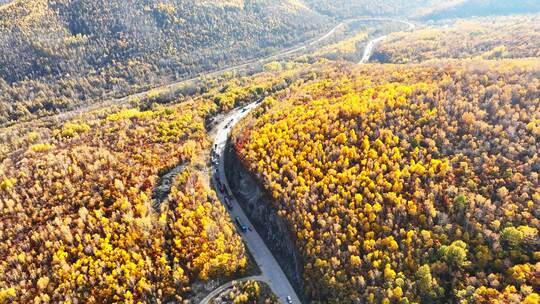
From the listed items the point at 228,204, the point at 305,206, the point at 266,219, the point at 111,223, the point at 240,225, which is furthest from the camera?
the point at 228,204

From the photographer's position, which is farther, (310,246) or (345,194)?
(345,194)

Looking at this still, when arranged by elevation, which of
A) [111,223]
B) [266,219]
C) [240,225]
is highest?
[111,223]

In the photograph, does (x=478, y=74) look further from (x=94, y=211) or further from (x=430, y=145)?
(x=94, y=211)

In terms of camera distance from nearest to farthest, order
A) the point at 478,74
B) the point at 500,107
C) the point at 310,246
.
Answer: the point at 310,246
the point at 500,107
the point at 478,74

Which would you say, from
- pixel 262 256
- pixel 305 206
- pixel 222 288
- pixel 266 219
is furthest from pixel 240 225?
pixel 222 288

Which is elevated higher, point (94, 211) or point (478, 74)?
point (478, 74)

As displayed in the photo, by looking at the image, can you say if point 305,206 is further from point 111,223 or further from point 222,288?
point 111,223

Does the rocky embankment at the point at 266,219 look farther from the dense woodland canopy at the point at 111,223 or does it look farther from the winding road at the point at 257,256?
the dense woodland canopy at the point at 111,223

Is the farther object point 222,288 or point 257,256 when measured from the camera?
point 257,256

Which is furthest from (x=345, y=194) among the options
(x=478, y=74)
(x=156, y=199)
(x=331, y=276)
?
(x=478, y=74)
